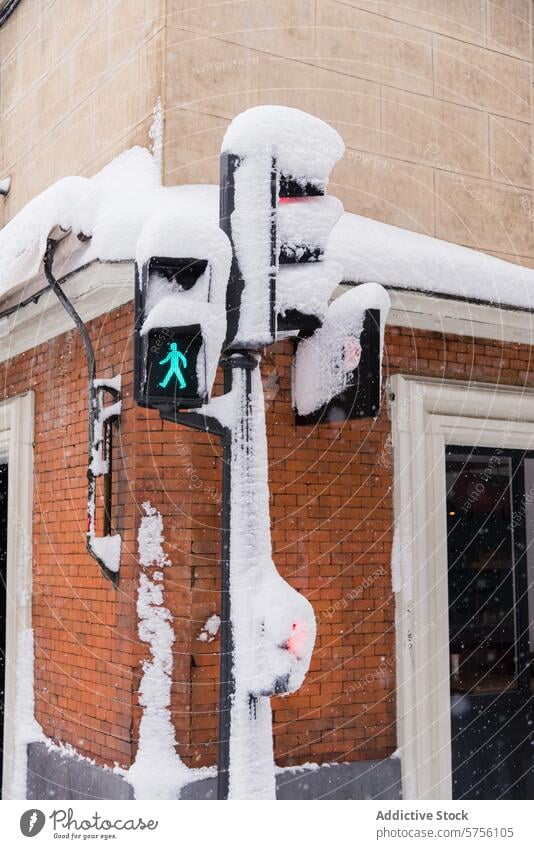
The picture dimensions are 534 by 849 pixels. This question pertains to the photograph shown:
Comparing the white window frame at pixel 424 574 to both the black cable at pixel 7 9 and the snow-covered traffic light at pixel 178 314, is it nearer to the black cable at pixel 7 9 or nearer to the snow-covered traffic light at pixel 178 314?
the snow-covered traffic light at pixel 178 314

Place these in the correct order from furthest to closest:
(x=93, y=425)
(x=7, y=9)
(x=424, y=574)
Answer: (x=7, y=9), (x=424, y=574), (x=93, y=425)

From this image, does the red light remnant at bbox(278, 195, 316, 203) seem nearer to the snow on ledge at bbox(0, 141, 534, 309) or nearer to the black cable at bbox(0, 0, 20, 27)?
the snow on ledge at bbox(0, 141, 534, 309)

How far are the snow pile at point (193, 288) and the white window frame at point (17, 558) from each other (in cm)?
358

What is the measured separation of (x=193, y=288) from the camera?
3.45 m

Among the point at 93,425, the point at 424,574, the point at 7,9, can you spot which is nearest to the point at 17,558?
the point at 93,425

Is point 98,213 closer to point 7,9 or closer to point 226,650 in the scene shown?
point 226,650

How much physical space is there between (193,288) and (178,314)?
0.13m

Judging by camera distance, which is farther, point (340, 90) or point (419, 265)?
point (340, 90)

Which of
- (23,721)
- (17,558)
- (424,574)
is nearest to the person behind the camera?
(424,574)

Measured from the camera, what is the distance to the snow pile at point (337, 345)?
4031 mm

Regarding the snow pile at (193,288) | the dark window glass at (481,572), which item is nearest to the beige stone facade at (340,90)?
the dark window glass at (481,572)

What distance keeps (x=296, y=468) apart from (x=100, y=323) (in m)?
1.49

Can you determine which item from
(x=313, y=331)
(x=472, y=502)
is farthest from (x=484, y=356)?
(x=313, y=331)

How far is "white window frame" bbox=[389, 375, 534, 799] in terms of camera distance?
582cm
